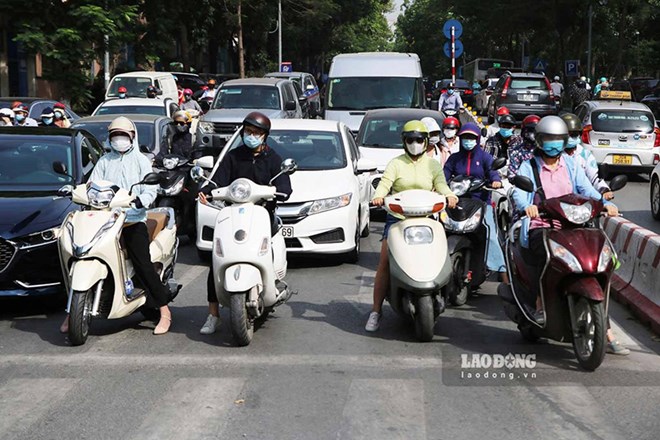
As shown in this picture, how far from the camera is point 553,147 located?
7.55 metres

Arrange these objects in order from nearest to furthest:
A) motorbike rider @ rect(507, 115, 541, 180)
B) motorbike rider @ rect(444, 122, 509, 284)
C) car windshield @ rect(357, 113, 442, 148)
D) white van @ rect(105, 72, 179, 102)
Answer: motorbike rider @ rect(444, 122, 509, 284) → motorbike rider @ rect(507, 115, 541, 180) → car windshield @ rect(357, 113, 442, 148) → white van @ rect(105, 72, 179, 102)

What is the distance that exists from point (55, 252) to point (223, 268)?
200 cm

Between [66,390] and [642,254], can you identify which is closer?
[66,390]

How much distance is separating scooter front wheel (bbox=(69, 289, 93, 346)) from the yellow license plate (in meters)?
15.5

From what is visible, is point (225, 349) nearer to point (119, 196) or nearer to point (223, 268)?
point (223, 268)

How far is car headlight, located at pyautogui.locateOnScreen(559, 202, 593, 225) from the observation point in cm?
693

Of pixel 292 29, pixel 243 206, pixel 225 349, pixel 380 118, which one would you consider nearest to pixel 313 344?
pixel 225 349

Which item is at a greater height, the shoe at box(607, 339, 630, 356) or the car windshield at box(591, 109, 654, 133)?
the car windshield at box(591, 109, 654, 133)

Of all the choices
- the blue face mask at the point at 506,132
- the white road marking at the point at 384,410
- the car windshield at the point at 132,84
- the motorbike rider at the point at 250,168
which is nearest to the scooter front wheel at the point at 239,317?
the motorbike rider at the point at 250,168

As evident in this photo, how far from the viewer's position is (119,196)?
8.00 m

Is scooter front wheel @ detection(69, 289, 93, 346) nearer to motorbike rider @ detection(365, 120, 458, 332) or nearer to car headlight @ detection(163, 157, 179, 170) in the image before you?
motorbike rider @ detection(365, 120, 458, 332)

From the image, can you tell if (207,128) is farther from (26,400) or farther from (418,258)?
(26,400)

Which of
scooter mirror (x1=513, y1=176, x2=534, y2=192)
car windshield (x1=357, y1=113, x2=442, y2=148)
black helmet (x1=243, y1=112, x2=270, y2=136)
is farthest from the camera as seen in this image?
car windshield (x1=357, y1=113, x2=442, y2=148)

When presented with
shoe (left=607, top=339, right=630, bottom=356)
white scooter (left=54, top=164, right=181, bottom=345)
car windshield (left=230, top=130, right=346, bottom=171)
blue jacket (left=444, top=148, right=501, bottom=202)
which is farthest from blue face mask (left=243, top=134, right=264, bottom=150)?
car windshield (left=230, top=130, right=346, bottom=171)
